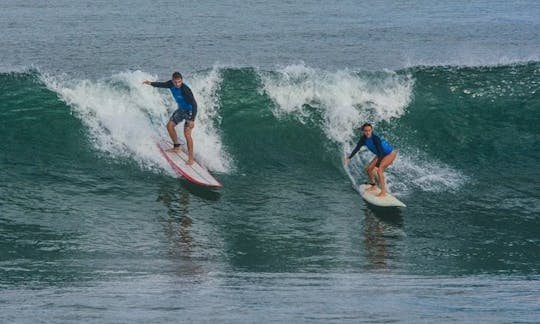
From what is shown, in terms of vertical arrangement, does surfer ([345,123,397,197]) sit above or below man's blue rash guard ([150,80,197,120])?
below

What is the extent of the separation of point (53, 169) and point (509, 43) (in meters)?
17.7

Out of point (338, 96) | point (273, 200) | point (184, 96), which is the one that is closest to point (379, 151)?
point (273, 200)

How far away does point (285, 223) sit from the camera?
47.4 feet

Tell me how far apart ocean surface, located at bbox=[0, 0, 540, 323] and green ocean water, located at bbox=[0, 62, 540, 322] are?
0.15 ft

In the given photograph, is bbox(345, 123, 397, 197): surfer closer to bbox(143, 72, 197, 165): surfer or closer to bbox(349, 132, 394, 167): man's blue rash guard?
bbox(349, 132, 394, 167): man's blue rash guard

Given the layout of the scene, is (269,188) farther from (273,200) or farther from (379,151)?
(379,151)

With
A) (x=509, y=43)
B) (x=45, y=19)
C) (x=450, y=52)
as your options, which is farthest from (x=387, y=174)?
(x=45, y=19)

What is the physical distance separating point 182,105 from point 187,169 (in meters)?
1.20

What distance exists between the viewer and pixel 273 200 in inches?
A: 611

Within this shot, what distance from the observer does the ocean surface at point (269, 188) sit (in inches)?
419

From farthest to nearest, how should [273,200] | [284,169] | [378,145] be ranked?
1. [284,169]
2. [273,200]
3. [378,145]

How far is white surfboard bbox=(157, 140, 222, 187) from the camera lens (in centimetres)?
1577

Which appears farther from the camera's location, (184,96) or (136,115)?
(136,115)

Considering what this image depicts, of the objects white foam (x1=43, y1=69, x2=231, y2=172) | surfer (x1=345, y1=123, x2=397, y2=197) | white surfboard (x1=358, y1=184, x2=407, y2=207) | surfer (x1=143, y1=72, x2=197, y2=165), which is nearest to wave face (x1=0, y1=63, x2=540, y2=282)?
white foam (x1=43, y1=69, x2=231, y2=172)
